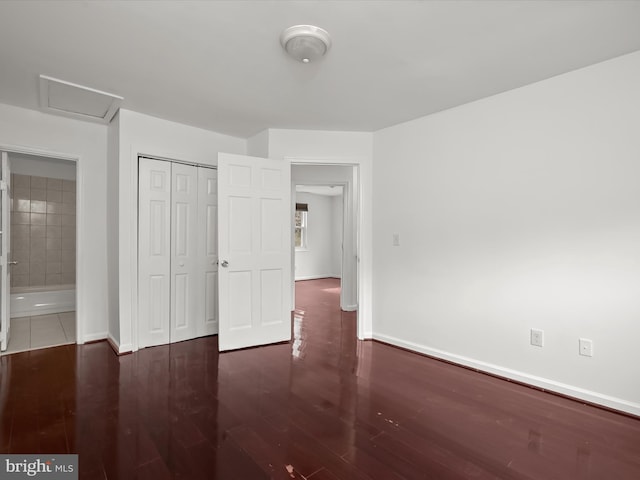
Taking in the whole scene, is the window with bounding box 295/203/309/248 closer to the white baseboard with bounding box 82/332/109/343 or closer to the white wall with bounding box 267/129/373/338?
the white wall with bounding box 267/129/373/338

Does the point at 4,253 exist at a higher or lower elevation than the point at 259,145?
lower

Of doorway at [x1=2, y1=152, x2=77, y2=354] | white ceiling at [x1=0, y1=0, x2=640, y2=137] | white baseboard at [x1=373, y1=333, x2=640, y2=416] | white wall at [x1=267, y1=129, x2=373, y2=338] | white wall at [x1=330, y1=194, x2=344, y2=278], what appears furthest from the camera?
white wall at [x1=330, y1=194, x2=344, y2=278]

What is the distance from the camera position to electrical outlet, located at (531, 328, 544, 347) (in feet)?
8.58

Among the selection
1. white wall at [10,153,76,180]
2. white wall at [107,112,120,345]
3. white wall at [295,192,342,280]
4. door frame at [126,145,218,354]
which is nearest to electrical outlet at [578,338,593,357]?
door frame at [126,145,218,354]

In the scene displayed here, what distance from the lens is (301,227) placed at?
30.5ft

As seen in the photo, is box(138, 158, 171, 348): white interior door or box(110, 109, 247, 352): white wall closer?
box(110, 109, 247, 352): white wall

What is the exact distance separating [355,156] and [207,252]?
2.09 meters

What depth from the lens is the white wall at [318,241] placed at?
30.3 feet

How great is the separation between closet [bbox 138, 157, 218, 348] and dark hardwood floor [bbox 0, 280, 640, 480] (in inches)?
20.7

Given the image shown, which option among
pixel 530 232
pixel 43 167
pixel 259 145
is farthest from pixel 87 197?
pixel 530 232

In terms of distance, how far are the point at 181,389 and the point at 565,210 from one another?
10.6 ft

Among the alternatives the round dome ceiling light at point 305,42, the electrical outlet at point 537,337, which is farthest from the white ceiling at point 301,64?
the electrical outlet at point 537,337

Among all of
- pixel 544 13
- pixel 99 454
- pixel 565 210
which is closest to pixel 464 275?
pixel 565 210

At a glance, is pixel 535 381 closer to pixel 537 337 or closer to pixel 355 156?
pixel 537 337
